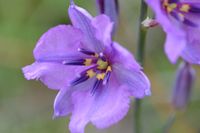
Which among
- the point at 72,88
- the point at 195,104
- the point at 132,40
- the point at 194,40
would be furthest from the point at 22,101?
the point at 194,40

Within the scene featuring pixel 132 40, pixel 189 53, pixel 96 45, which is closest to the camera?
pixel 189 53

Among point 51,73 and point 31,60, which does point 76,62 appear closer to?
point 51,73

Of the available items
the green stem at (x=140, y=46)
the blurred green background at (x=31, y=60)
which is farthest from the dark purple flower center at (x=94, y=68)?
the blurred green background at (x=31, y=60)

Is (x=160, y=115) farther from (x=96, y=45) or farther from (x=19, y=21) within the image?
(x=96, y=45)

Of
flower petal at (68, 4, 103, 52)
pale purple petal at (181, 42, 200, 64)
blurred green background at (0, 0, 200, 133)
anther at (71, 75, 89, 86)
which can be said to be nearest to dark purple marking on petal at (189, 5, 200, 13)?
pale purple petal at (181, 42, 200, 64)

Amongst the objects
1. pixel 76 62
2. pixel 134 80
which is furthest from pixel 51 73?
pixel 134 80

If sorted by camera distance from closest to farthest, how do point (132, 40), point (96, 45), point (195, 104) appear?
point (96, 45), point (195, 104), point (132, 40)

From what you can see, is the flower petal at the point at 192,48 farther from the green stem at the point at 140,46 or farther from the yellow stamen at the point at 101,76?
the yellow stamen at the point at 101,76
